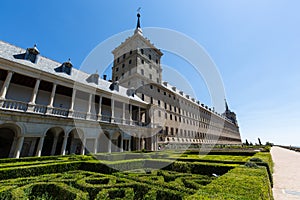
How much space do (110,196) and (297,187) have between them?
951cm

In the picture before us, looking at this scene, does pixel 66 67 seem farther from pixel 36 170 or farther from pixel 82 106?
pixel 36 170

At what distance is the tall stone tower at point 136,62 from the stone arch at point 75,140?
606 inches

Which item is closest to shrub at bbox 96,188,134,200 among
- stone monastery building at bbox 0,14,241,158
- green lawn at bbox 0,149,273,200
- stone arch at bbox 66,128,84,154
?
green lawn at bbox 0,149,273,200

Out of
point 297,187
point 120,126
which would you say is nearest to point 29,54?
point 120,126

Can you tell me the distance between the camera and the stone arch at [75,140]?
57.6 ft

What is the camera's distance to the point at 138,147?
23.9 metres

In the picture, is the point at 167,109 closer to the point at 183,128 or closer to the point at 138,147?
the point at 183,128

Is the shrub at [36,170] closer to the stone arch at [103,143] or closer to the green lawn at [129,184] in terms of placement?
the green lawn at [129,184]

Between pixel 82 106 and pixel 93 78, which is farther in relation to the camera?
pixel 93 78

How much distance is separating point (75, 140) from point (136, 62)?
65.3ft

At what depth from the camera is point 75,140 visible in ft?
60.8

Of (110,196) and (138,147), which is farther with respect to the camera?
(138,147)

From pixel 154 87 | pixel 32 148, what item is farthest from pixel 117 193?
pixel 154 87

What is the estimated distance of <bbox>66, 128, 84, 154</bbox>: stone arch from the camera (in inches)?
691
